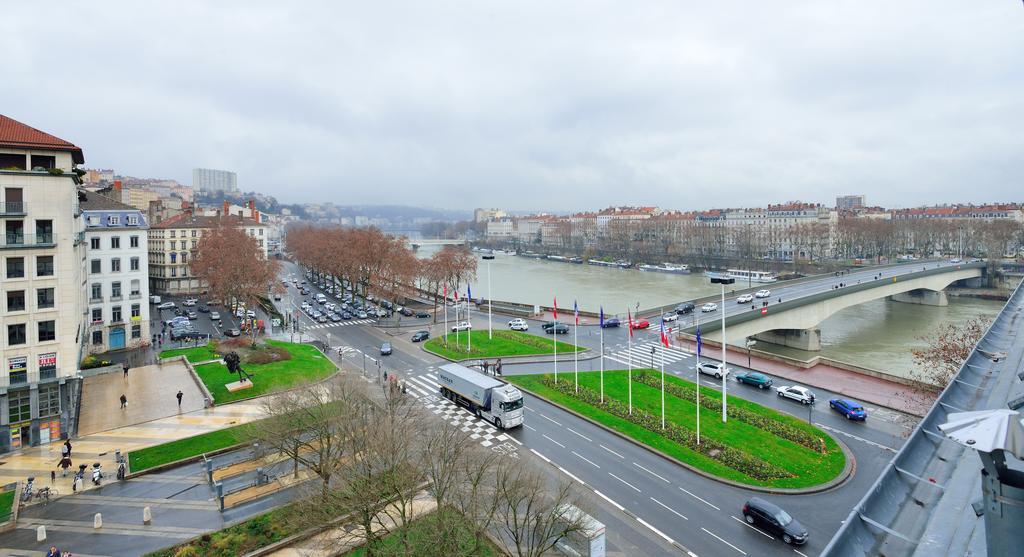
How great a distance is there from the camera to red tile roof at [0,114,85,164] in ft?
88.5

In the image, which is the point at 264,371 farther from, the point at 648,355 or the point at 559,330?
the point at 648,355

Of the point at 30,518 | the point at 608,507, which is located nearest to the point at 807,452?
the point at 608,507

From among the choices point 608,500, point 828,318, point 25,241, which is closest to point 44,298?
point 25,241

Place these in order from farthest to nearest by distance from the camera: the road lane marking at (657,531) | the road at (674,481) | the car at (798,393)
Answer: the car at (798,393) → the road at (674,481) → the road lane marking at (657,531)

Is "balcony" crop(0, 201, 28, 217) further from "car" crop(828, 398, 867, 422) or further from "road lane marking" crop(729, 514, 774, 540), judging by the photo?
"car" crop(828, 398, 867, 422)

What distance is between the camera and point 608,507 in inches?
730

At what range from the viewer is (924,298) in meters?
77.1

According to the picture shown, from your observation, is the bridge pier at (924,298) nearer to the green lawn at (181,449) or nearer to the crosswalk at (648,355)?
the crosswalk at (648,355)

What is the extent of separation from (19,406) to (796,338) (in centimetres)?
5544

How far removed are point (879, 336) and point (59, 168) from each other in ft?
222

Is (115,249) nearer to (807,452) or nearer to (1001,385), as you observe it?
(807,452)

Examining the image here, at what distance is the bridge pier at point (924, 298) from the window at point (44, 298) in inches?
3677

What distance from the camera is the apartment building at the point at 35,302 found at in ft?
81.3

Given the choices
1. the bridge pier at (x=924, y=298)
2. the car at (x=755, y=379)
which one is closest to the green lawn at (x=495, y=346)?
the car at (x=755, y=379)
